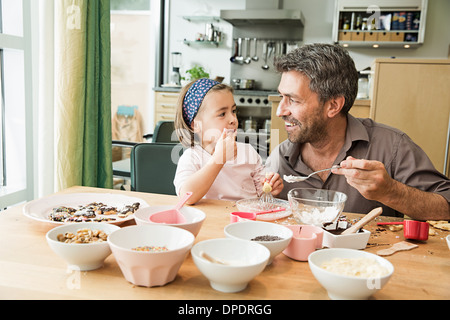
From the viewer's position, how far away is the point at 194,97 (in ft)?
6.12

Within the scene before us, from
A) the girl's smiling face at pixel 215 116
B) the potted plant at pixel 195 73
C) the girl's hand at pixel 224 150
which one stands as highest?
the potted plant at pixel 195 73

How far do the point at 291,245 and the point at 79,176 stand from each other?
173 cm

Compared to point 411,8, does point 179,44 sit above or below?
below

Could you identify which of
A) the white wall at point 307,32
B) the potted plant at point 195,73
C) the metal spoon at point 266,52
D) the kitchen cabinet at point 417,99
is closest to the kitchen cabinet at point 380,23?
the white wall at point 307,32

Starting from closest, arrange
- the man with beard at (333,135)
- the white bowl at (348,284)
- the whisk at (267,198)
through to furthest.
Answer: the white bowl at (348,284) → the whisk at (267,198) → the man with beard at (333,135)

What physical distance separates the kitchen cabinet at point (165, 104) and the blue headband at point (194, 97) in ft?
11.5

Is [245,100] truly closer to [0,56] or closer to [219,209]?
[0,56]

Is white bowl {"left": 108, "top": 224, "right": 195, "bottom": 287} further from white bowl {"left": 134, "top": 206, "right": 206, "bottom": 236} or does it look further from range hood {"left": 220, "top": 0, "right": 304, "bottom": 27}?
range hood {"left": 220, "top": 0, "right": 304, "bottom": 27}

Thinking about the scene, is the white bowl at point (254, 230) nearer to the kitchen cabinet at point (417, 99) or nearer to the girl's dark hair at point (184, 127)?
the girl's dark hair at point (184, 127)

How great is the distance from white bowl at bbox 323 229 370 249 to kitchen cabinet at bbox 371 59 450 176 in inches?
104

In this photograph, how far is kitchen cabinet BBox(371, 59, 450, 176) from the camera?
3.30 metres

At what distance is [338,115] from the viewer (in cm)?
179

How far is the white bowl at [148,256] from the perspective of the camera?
2.47ft

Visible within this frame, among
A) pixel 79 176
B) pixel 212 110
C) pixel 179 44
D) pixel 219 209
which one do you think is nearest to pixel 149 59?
pixel 179 44
